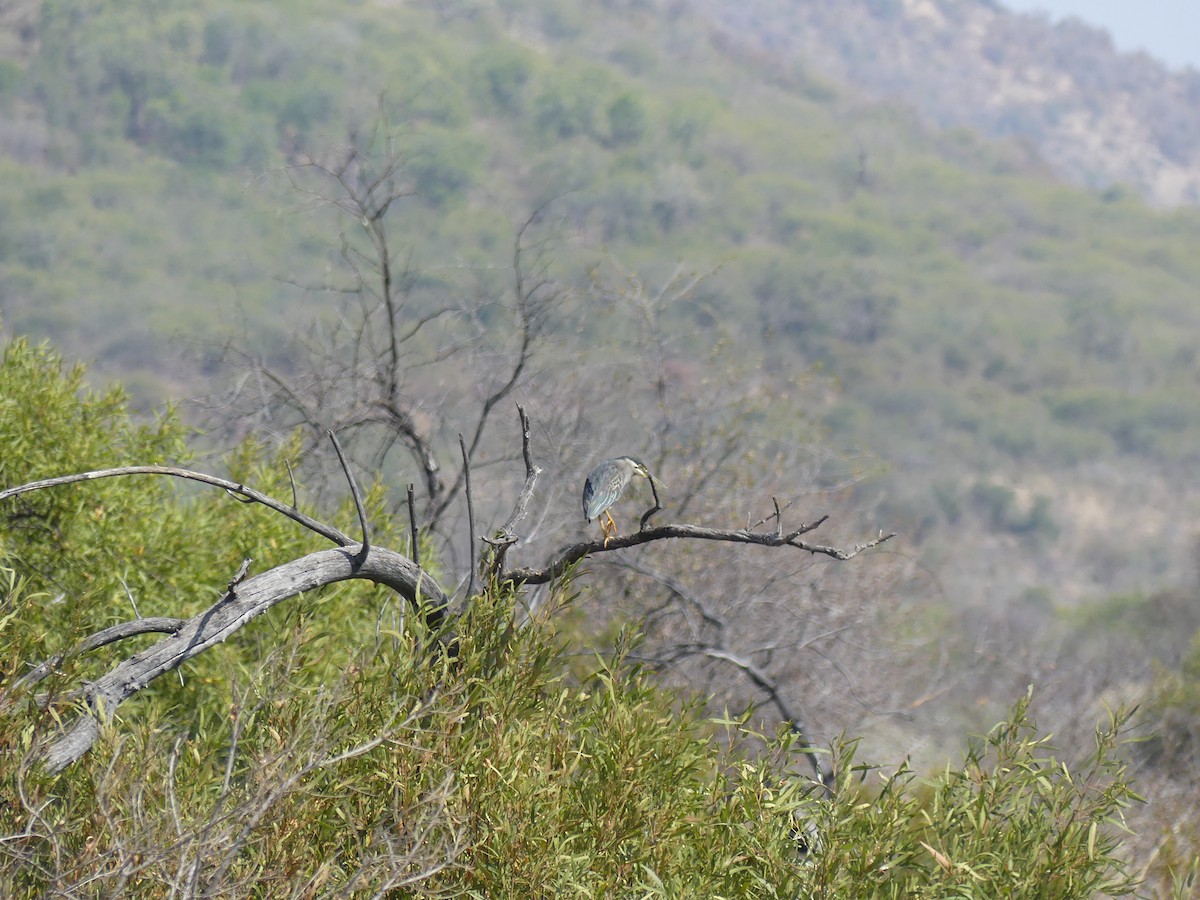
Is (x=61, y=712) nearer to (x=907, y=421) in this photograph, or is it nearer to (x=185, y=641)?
(x=185, y=641)

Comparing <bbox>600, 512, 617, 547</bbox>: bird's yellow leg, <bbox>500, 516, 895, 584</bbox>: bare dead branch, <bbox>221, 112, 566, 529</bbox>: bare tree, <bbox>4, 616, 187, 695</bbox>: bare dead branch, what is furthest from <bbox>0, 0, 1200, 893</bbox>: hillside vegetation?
<bbox>4, 616, 187, 695</bbox>: bare dead branch

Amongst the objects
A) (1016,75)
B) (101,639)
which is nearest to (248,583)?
(101,639)

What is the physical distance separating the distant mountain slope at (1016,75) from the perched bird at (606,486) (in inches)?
4949

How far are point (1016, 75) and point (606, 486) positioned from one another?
152m

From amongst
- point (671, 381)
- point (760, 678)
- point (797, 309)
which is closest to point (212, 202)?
point (797, 309)

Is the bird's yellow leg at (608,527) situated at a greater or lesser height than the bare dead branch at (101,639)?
greater

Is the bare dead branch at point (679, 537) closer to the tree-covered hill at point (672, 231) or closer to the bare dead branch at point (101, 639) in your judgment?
the bare dead branch at point (101, 639)

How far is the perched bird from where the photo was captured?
3279 mm

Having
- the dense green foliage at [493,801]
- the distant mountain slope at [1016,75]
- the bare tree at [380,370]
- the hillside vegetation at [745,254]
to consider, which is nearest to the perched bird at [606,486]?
the dense green foliage at [493,801]

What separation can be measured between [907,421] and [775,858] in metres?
58.1

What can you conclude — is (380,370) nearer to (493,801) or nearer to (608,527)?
(608,527)

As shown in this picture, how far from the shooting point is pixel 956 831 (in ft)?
11.2

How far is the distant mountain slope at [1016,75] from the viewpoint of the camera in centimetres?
13175

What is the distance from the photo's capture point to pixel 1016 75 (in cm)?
14412
